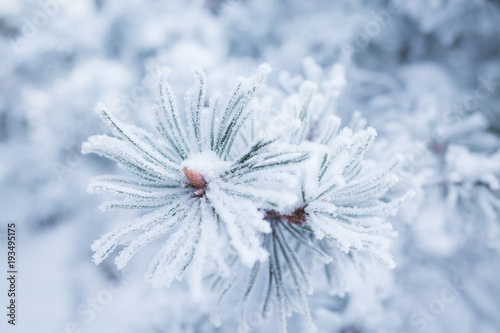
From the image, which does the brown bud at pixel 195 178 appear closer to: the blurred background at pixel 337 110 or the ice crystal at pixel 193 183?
the ice crystal at pixel 193 183

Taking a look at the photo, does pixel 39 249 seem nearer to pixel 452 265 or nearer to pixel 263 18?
pixel 263 18

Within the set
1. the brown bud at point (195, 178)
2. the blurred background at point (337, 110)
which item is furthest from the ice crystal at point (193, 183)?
the blurred background at point (337, 110)

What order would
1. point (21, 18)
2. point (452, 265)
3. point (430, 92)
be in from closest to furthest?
point (430, 92)
point (452, 265)
point (21, 18)

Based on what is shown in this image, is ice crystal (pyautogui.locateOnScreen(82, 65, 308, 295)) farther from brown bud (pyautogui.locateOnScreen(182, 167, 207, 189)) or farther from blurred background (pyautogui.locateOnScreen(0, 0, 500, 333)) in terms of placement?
blurred background (pyautogui.locateOnScreen(0, 0, 500, 333))

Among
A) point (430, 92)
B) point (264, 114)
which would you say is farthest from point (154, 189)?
point (430, 92)

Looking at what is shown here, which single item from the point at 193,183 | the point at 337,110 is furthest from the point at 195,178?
the point at 337,110

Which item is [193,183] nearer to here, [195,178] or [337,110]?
[195,178]

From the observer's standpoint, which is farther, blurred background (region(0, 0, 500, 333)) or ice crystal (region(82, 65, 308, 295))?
blurred background (region(0, 0, 500, 333))

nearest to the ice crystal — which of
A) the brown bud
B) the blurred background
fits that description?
the brown bud
